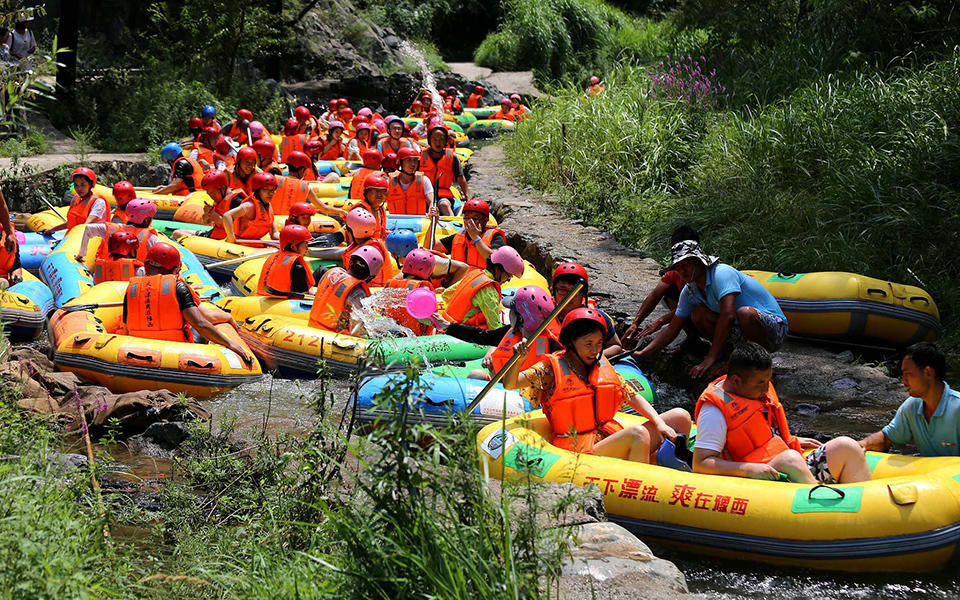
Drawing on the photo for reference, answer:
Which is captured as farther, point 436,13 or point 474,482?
point 436,13

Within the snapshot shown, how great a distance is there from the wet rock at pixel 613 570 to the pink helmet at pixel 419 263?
4147 mm

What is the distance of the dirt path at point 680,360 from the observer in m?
6.81

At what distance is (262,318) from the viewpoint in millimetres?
8297

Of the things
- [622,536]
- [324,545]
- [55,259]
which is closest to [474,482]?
[324,545]

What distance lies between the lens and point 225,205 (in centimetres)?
1124

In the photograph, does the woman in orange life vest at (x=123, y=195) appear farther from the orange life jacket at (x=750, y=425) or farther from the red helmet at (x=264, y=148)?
the orange life jacket at (x=750, y=425)

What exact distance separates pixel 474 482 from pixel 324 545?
27.0 inches

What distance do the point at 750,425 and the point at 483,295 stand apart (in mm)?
3024

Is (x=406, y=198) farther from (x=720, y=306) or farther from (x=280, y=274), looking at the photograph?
(x=720, y=306)

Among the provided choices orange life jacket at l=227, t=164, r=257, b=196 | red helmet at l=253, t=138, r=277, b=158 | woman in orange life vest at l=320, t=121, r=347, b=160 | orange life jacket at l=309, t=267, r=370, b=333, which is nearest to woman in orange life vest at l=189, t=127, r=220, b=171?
red helmet at l=253, t=138, r=277, b=158

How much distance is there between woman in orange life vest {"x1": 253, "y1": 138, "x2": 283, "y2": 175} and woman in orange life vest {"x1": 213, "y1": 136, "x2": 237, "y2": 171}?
38cm

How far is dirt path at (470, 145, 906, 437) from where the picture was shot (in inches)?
268

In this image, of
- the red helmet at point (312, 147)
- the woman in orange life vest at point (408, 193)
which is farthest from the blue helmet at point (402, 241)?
the red helmet at point (312, 147)

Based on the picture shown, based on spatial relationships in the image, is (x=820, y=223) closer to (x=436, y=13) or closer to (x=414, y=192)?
(x=414, y=192)
